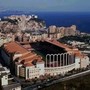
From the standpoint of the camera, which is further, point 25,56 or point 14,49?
point 14,49

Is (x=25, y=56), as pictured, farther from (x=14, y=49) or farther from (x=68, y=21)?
(x=68, y=21)

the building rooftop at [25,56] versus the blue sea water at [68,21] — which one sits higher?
the building rooftop at [25,56]

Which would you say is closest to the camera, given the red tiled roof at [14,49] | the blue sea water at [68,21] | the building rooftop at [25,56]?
the building rooftop at [25,56]

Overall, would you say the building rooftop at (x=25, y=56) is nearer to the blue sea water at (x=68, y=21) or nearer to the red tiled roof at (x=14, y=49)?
the red tiled roof at (x=14, y=49)

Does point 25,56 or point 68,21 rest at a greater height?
point 25,56

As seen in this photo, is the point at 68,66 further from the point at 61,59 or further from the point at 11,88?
the point at 11,88

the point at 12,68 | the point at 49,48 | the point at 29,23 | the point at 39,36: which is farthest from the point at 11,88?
the point at 29,23

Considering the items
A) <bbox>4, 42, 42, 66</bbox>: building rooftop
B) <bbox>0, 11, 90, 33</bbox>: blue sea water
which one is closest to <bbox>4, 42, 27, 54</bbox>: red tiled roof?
<bbox>4, 42, 42, 66</bbox>: building rooftop

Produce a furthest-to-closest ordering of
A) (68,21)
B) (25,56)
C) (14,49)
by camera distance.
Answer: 1. (68,21)
2. (14,49)
3. (25,56)

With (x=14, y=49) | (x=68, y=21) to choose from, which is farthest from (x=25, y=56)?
(x=68, y=21)

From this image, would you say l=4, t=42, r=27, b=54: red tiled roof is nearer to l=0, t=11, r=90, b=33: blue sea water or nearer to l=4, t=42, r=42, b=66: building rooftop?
l=4, t=42, r=42, b=66: building rooftop

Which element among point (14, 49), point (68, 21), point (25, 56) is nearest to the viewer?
point (25, 56)

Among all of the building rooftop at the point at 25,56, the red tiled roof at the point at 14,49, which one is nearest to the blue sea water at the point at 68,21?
the red tiled roof at the point at 14,49
